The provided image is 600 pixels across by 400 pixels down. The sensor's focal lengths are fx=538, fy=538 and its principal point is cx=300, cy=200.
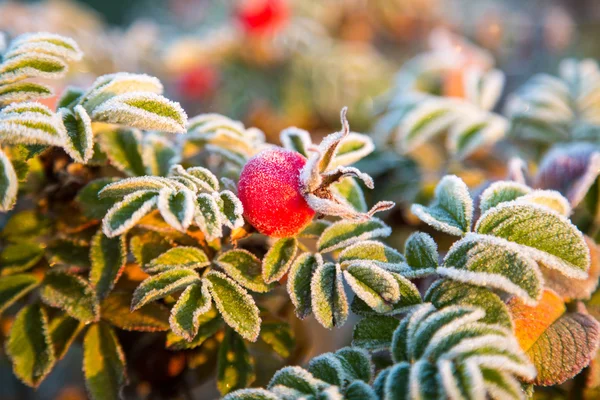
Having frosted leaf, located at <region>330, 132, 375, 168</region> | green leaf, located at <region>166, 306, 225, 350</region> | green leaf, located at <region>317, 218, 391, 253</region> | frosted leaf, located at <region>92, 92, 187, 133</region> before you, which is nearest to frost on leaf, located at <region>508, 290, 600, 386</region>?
green leaf, located at <region>317, 218, 391, 253</region>

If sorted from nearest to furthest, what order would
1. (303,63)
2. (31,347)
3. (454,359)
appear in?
1. (454,359)
2. (31,347)
3. (303,63)

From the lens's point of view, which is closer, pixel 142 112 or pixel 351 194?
pixel 142 112

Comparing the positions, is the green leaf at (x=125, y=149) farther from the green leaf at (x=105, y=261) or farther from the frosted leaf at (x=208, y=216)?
the frosted leaf at (x=208, y=216)

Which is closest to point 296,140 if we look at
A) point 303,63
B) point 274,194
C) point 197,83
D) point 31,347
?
point 274,194

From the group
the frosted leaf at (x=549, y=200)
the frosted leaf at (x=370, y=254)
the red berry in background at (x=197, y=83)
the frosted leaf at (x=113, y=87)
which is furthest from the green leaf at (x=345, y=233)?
the red berry in background at (x=197, y=83)

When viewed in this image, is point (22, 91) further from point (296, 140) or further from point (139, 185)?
point (296, 140)

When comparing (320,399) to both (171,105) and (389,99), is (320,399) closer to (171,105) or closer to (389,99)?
(171,105)
